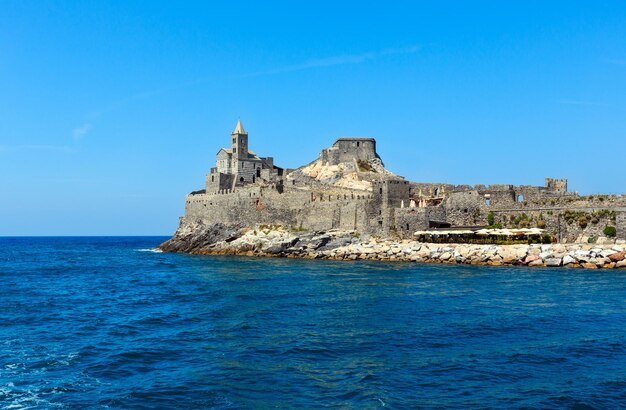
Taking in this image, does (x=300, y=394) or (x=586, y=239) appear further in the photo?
(x=586, y=239)

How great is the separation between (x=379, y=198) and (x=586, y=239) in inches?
713

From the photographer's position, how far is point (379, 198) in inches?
2183

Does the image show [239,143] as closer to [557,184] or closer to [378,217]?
[378,217]

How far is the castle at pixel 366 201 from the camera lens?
156 feet

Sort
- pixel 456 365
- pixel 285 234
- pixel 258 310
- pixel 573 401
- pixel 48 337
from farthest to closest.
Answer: pixel 285 234 → pixel 258 310 → pixel 48 337 → pixel 456 365 → pixel 573 401

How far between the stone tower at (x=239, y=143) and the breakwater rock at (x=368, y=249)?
10719mm

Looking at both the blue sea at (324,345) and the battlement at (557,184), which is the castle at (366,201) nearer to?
the battlement at (557,184)

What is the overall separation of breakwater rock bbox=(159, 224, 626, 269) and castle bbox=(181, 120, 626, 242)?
1917mm

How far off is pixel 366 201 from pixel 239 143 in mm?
28749

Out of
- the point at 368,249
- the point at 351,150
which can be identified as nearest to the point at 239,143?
the point at 351,150

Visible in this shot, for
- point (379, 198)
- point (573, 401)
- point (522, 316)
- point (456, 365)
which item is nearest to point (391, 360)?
point (456, 365)

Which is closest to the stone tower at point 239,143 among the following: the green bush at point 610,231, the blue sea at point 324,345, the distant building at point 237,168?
the distant building at point 237,168

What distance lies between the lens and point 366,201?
55344 millimetres

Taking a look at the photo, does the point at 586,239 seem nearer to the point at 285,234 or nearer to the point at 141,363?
the point at 285,234
